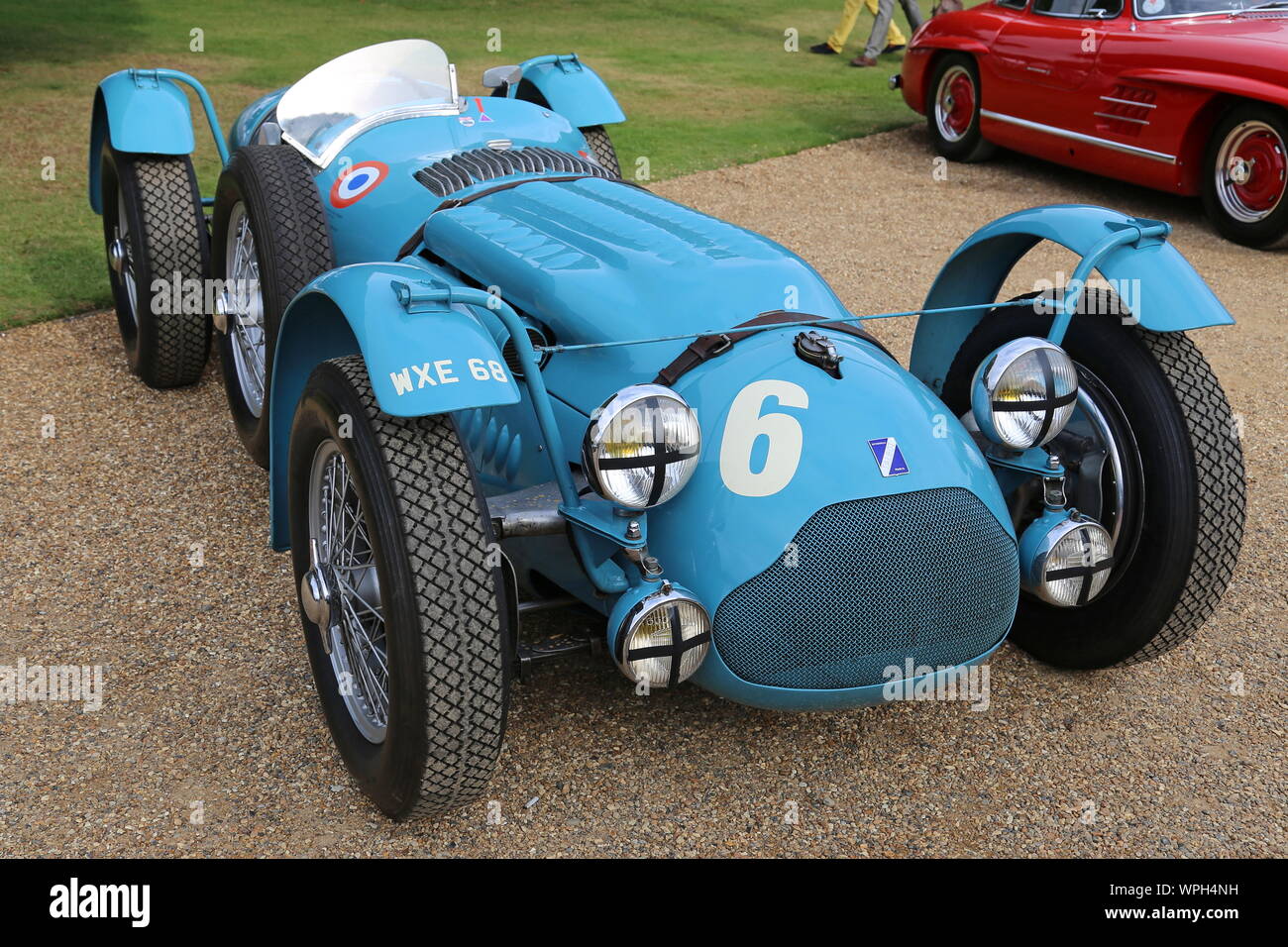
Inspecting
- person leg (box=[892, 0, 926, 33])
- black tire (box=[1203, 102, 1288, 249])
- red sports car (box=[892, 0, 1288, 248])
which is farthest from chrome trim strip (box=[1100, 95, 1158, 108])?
person leg (box=[892, 0, 926, 33])

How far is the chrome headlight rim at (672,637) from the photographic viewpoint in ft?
8.71

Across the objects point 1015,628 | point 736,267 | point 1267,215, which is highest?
point 736,267

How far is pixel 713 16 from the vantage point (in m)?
15.8

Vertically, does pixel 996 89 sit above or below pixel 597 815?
above

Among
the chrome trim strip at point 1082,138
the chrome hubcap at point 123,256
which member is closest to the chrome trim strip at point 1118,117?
the chrome trim strip at point 1082,138

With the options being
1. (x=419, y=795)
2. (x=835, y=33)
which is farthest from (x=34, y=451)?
(x=835, y=33)

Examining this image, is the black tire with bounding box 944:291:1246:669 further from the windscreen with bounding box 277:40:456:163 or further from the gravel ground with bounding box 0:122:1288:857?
the windscreen with bounding box 277:40:456:163

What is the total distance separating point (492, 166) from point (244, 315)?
122cm

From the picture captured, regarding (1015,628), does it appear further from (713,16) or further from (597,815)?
(713,16)

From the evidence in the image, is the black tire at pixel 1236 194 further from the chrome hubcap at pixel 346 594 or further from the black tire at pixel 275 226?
the chrome hubcap at pixel 346 594

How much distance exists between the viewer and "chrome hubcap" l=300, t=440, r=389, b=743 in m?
3.00

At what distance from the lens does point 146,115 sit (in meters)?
5.13

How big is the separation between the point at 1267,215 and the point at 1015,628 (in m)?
5.07

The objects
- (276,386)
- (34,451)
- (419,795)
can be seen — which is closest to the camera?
(419,795)
